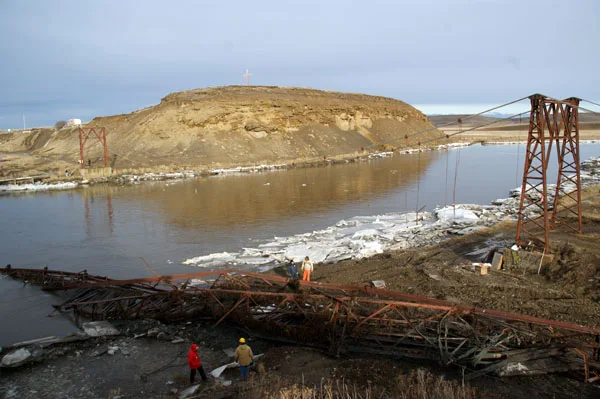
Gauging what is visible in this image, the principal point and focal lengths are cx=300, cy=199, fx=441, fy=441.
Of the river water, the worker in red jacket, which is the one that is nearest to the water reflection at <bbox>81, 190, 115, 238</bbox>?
the river water

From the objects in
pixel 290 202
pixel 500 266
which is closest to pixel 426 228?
pixel 500 266

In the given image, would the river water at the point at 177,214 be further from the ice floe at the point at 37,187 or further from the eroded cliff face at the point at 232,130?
the eroded cliff face at the point at 232,130

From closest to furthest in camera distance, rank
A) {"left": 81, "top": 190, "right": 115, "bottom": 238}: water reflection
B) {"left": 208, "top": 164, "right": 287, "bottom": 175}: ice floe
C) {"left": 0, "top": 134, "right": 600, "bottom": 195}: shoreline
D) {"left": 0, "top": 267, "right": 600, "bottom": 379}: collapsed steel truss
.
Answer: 1. {"left": 0, "top": 267, "right": 600, "bottom": 379}: collapsed steel truss
2. {"left": 81, "top": 190, "right": 115, "bottom": 238}: water reflection
3. {"left": 0, "top": 134, "right": 600, "bottom": 195}: shoreline
4. {"left": 208, "top": 164, "right": 287, "bottom": 175}: ice floe

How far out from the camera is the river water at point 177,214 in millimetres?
13508

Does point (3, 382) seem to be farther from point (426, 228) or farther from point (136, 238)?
point (426, 228)

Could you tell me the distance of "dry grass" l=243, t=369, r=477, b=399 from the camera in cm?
518

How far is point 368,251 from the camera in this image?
1365 centimetres

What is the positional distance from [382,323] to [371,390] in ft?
5.68

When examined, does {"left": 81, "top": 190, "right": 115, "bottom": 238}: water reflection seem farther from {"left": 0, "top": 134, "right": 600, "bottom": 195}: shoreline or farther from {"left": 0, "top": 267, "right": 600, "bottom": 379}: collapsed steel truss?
{"left": 0, "top": 267, "right": 600, "bottom": 379}: collapsed steel truss

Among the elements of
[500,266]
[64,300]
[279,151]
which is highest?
[279,151]

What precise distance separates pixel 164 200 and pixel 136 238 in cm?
861

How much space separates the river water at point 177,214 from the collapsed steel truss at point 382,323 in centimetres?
267

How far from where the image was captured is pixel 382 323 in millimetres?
7449

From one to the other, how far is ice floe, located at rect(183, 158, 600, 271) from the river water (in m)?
1.02
